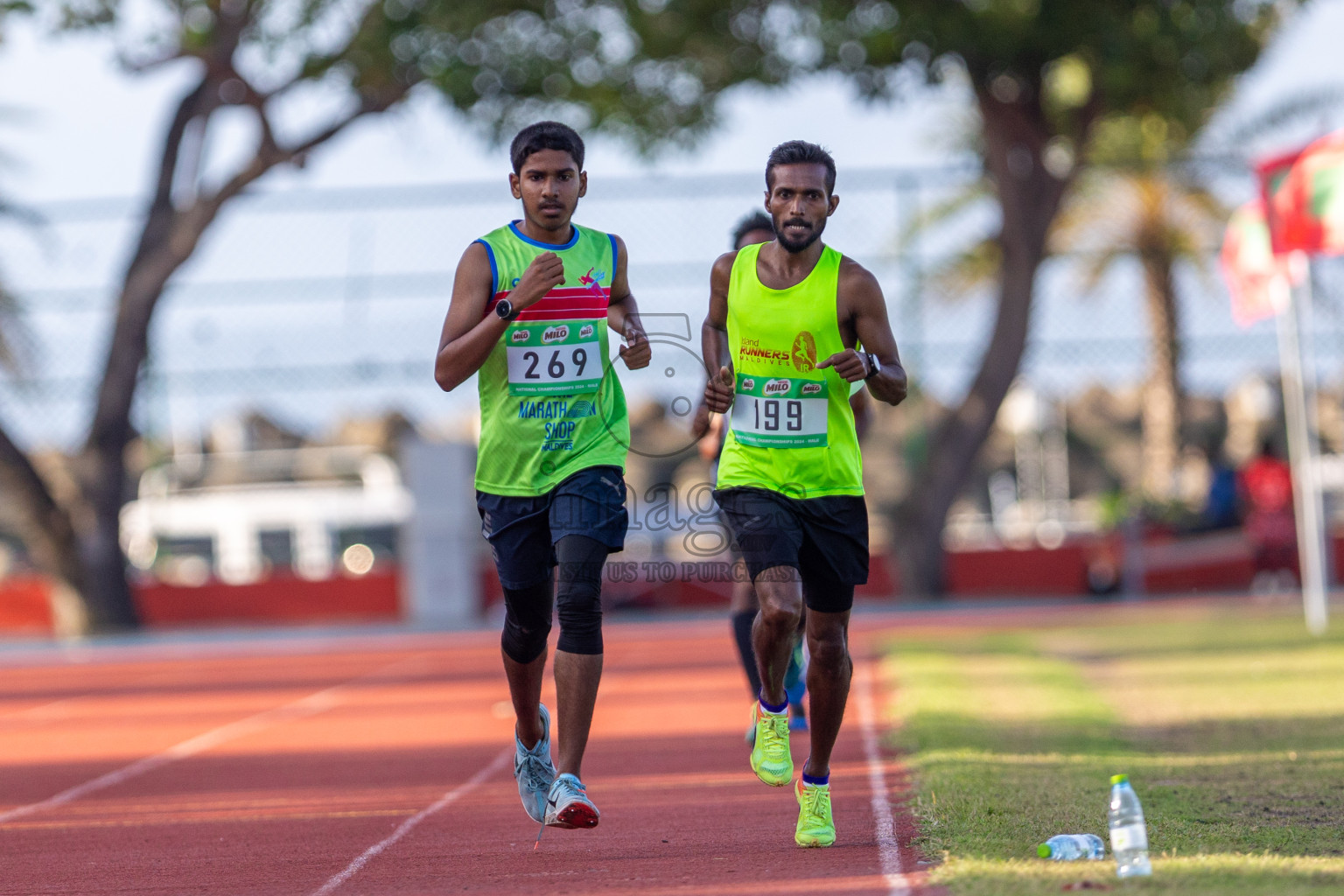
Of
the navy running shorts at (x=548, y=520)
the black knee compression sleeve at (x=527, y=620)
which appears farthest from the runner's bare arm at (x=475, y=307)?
the black knee compression sleeve at (x=527, y=620)

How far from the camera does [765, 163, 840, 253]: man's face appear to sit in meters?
5.11

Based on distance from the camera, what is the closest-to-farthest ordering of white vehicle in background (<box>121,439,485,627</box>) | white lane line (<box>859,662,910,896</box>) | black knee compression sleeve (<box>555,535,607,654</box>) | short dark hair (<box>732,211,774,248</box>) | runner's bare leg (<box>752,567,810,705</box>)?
white lane line (<box>859,662,910,896</box>), black knee compression sleeve (<box>555,535,607,654</box>), runner's bare leg (<box>752,567,810,705</box>), short dark hair (<box>732,211,774,248</box>), white vehicle in background (<box>121,439,485,627</box>)

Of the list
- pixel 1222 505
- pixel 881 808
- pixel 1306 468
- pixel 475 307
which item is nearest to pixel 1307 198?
pixel 1306 468

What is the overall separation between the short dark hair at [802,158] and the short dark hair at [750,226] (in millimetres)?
1640

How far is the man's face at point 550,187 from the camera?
511 cm

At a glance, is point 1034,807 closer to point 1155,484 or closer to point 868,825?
point 868,825

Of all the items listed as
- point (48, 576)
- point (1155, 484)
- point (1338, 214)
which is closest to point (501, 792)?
point (1338, 214)

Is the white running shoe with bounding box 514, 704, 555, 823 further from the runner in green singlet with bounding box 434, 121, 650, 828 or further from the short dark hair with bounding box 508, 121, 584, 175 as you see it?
the short dark hair with bounding box 508, 121, 584, 175

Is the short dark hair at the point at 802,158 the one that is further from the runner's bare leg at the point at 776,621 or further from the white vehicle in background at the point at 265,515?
the white vehicle in background at the point at 265,515

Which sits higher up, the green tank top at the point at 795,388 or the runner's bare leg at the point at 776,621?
the green tank top at the point at 795,388

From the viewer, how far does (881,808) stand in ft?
19.3

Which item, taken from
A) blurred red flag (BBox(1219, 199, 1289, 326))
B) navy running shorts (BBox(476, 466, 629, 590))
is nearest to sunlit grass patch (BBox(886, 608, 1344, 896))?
navy running shorts (BBox(476, 466, 629, 590))

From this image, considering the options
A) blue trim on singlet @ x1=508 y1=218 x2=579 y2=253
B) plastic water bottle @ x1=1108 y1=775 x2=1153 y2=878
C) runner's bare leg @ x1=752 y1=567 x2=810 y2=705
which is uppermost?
blue trim on singlet @ x1=508 y1=218 x2=579 y2=253

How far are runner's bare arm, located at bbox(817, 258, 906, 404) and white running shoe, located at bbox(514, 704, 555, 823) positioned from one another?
1602 millimetres
